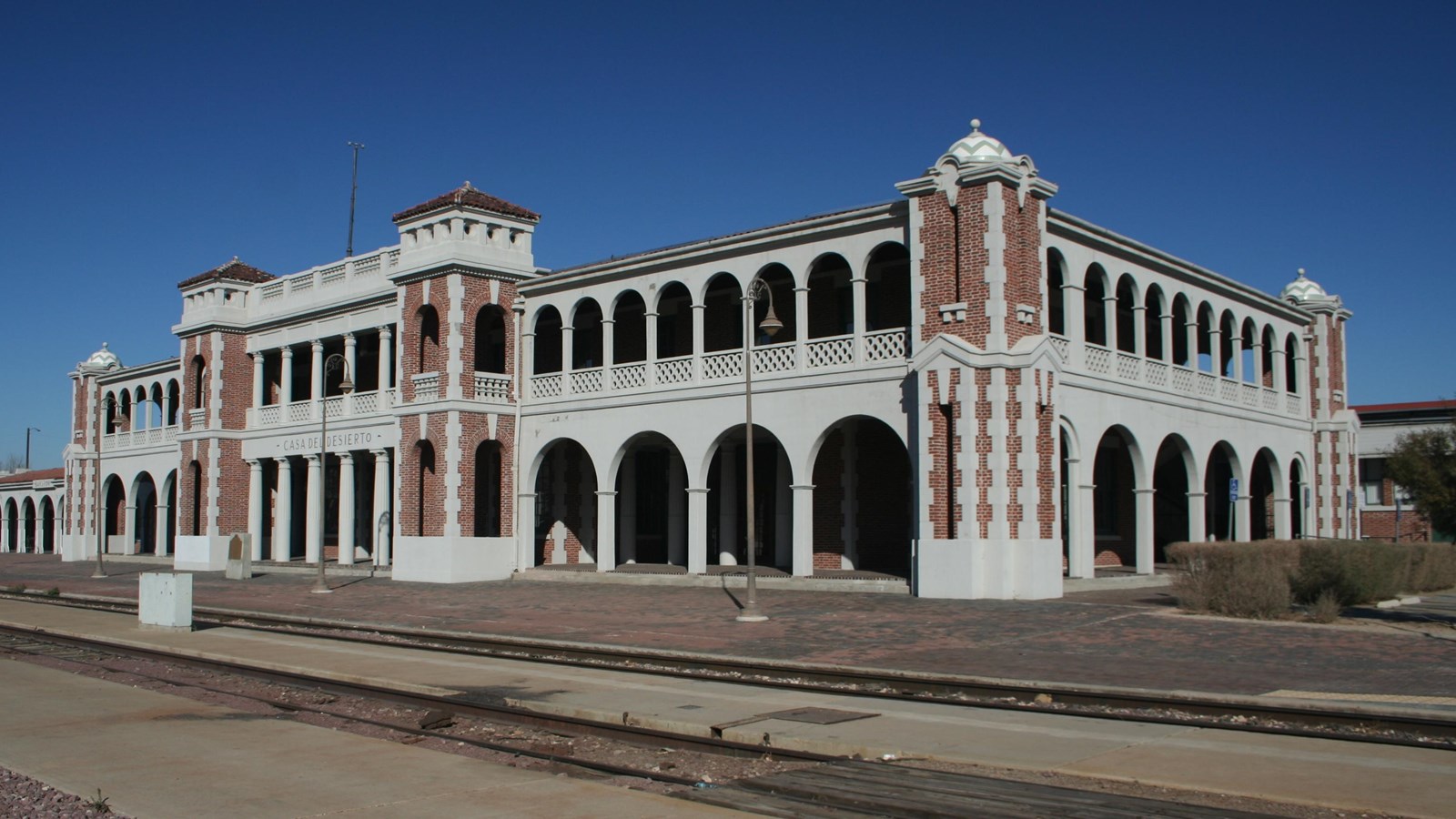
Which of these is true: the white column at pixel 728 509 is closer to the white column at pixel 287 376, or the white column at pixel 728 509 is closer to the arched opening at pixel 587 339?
the arched opening at pixel 587 339

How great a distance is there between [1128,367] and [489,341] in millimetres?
19152

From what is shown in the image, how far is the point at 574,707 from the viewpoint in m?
11.4

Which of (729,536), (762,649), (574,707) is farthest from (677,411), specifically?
(574,707)

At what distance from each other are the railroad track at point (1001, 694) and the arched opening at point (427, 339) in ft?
51.8

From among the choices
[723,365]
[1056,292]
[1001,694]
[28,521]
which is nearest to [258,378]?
[723,365]

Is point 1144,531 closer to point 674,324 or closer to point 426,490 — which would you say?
point 674,324

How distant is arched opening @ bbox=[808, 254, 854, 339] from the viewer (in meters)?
28.8

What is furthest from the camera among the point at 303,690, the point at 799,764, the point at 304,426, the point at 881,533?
the point at 304,426

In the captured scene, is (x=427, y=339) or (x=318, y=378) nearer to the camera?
(x=427, y=339)

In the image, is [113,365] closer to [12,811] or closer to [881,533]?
[881,533]

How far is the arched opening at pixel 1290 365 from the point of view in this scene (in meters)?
36.1

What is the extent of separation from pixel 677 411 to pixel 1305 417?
19453 mm

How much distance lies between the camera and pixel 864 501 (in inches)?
1121

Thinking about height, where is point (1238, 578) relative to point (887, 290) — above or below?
below
